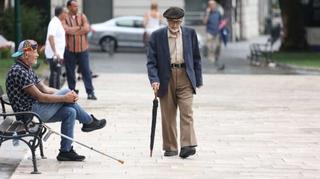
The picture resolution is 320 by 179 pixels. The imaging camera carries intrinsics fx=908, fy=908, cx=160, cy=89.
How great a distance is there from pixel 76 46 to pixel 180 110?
6374 mm

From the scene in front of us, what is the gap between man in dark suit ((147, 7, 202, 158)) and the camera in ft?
35.3

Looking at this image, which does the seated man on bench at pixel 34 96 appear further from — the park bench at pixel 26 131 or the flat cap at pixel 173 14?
the flat cap at pixel 173 14

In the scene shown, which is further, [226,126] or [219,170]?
[226,126]

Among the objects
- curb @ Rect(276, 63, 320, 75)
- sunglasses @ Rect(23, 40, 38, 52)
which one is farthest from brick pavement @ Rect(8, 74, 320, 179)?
curb @ Rect(276, 63, 320, 75)

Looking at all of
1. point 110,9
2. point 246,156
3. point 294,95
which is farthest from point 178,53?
point 110,9

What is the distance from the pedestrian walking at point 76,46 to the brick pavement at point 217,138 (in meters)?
0.52

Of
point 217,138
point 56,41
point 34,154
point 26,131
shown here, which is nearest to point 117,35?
point 56,41

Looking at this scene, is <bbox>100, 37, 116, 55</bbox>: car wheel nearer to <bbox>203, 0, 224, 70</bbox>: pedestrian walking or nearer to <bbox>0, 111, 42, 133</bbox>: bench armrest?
<bbox>203, 0, 224, 70</bbox>: pedestrian walking

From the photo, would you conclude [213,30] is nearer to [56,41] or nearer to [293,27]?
[293,27]

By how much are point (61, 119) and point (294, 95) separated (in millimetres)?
9206

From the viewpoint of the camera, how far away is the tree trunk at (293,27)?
1332 inches

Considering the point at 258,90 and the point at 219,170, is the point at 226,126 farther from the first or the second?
the point at 258,90

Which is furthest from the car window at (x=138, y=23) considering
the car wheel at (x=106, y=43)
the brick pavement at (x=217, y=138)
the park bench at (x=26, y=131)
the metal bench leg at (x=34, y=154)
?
the metal bench leg at (x=34, y=154)

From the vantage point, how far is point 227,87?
20.5 meters
